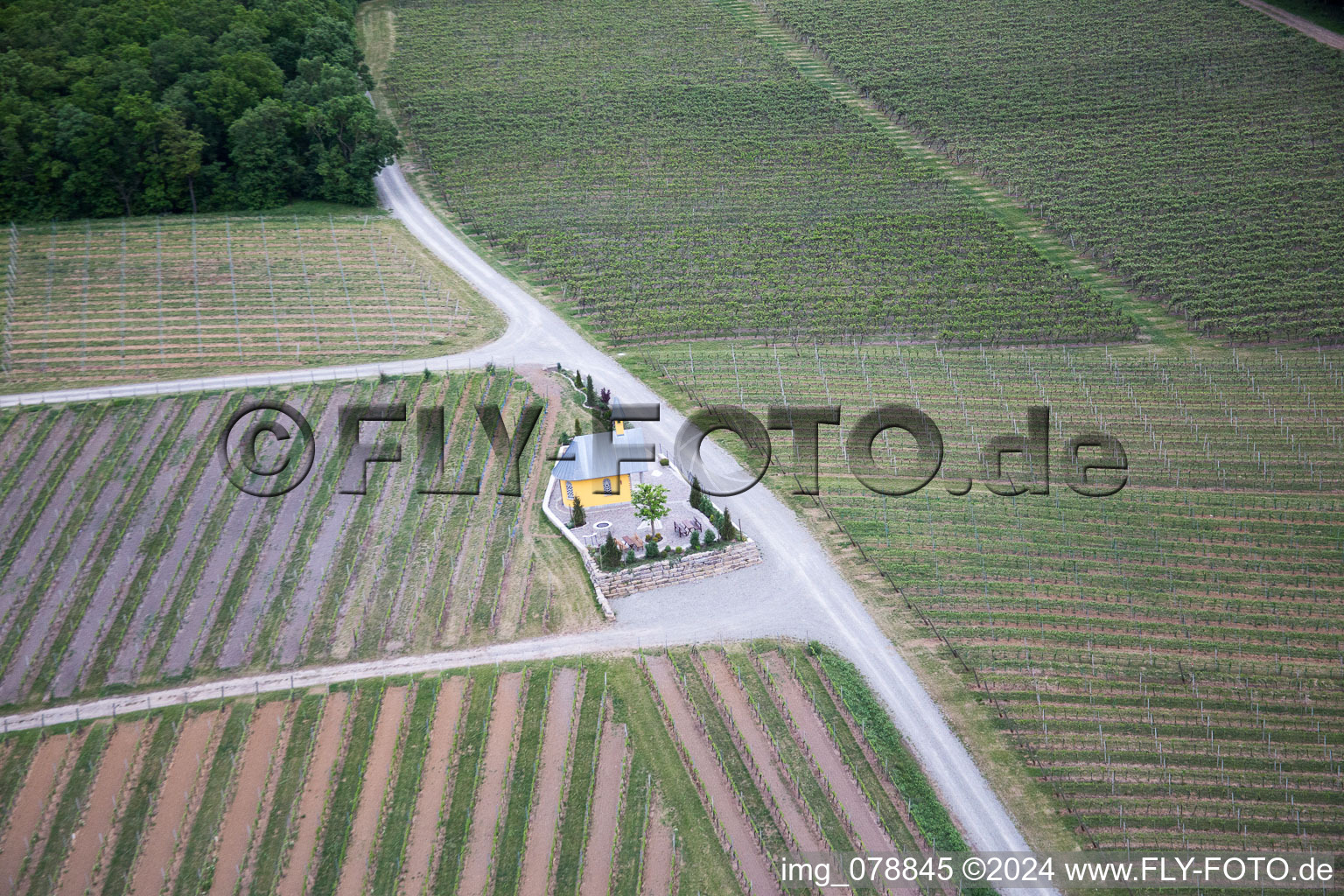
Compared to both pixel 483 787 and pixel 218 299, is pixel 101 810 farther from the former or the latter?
pixel 218 299

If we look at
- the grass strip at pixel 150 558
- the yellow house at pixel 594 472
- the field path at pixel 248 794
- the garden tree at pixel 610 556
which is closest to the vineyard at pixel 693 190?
the yellow house at pixel 594 472

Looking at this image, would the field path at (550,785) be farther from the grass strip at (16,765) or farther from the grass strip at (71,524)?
the grass strip at (71,524)

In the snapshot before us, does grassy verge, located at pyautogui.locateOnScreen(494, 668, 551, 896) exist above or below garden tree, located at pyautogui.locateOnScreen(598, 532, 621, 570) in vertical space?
below

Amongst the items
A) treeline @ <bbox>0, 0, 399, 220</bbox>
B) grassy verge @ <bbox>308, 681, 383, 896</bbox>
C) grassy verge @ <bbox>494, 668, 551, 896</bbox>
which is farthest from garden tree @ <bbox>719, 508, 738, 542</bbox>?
treeline @ <bbox>0, 0, 399, 220</bbox>

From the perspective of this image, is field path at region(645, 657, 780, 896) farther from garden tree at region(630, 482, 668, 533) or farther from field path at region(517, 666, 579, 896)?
garden tree at region(630, 482, 668, 533)

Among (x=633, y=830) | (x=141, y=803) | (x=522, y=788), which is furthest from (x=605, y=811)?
(x=141, y=803)
